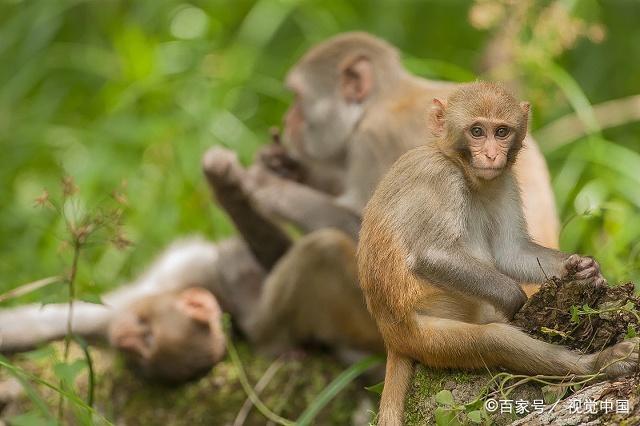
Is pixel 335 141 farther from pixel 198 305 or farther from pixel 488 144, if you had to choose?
pixel 488 144

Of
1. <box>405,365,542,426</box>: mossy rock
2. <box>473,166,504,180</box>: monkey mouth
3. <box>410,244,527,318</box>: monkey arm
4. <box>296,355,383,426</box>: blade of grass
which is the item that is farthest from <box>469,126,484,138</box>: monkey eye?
<box>296,355,383,426</box>: blade of grass

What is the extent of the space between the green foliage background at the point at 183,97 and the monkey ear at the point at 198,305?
0.71 metres

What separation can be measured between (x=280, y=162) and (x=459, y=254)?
2937mm

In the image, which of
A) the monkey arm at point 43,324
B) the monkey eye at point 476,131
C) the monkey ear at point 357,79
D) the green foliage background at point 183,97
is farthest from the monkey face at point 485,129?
the monkey arm at point 43,324

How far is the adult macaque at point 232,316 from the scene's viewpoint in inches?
235

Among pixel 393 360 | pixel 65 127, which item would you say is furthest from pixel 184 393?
pixel 65 127

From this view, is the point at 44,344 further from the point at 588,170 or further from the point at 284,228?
the point at 588,170

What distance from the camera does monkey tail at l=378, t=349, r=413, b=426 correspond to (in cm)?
386

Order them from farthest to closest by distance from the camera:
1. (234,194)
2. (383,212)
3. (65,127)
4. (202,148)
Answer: (65,127) < (202,148) < (234,194) < (383,212)

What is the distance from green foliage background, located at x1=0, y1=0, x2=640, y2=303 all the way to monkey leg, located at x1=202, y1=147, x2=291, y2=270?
701 millimetres

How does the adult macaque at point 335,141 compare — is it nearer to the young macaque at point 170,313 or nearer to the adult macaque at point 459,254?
the young macaque at point 170,313

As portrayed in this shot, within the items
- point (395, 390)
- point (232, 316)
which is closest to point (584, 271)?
point (395, 390)

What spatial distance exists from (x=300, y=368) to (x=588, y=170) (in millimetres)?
2707

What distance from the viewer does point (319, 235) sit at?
598 cm
